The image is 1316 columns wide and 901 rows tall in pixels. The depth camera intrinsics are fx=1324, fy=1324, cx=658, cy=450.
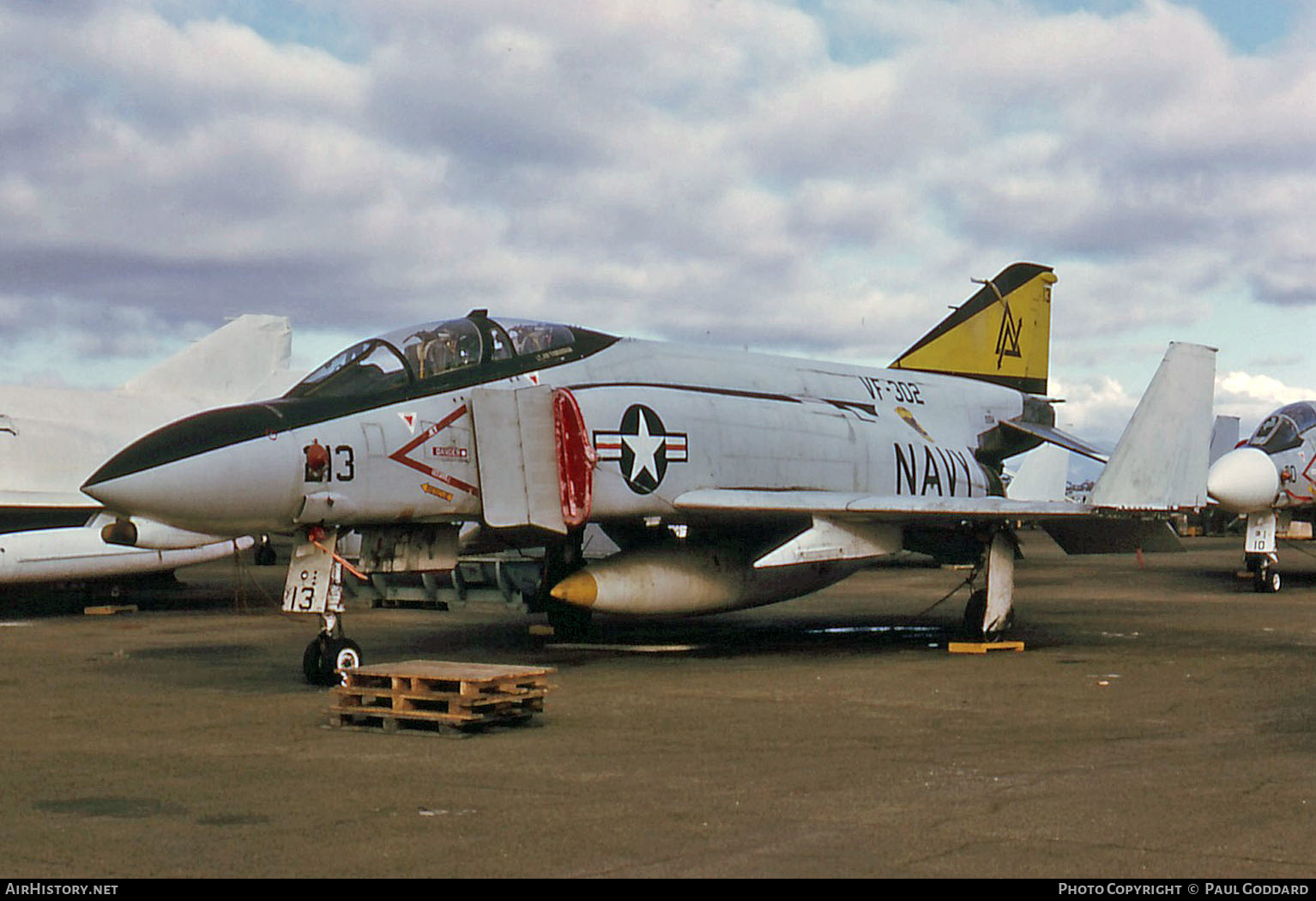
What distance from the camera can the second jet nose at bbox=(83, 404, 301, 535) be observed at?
959cm

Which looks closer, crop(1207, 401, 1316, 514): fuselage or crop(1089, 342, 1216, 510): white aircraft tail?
crop(1089, 342, 1216, 510): white aircraft tail

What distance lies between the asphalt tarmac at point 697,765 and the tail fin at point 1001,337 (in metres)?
5.55

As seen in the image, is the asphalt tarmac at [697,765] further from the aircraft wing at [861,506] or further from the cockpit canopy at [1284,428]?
the cockpit canopy at [1284,428]

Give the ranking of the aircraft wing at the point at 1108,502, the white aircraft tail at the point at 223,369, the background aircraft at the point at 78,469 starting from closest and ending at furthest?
the aircraft wing at the point at 1108,502, the background aircraft at the point at 78,469, the white aircraft tail at the point at 223,369

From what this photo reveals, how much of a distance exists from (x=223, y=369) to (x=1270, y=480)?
70.6ft

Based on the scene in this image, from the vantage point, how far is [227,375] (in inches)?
Answer: 1171

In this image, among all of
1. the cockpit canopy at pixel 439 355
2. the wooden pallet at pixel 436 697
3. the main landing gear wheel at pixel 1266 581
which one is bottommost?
the wooden pallet at pixel 436 697

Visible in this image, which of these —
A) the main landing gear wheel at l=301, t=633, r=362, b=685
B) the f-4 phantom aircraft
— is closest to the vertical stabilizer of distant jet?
the f-4 phantom aircraft

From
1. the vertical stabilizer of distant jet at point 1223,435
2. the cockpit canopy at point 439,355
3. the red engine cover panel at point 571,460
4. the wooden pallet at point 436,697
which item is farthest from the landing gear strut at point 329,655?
the vertical stabilizer of distant jet at point 1223,435

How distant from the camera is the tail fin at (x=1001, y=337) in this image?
1930 centimetres

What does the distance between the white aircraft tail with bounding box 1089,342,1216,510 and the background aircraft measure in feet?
31.3

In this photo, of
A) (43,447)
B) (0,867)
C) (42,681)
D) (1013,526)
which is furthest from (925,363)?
(0,867)

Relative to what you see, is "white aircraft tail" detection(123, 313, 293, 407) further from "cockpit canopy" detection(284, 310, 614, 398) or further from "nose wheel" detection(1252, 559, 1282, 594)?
"nose wheel" detection(1252, 559, 1282, 594)
